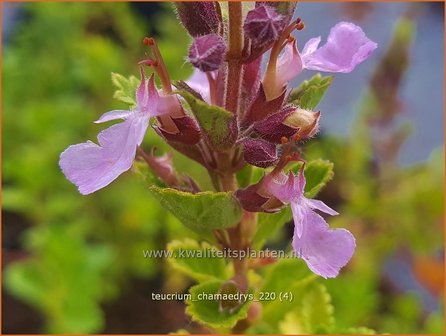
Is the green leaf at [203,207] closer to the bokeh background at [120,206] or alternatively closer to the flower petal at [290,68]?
the flower petal at [290,68]

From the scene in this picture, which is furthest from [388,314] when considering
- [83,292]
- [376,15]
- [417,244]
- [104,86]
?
[376,15]

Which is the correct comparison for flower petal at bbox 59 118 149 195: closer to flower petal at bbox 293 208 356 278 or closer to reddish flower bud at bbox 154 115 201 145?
reddish flower bud at bbox 154 115 201 145

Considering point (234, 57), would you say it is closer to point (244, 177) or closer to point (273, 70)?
point (273, 70)

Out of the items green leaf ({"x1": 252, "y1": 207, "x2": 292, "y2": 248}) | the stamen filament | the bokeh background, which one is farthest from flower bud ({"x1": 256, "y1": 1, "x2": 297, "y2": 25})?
the bokeh background

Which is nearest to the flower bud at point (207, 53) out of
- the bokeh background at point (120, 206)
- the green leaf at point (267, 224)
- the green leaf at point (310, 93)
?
the green leaf at point (310, 93)

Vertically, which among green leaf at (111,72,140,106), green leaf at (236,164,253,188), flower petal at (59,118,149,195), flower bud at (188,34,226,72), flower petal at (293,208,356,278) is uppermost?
flower bud at (188,34,226,72)
